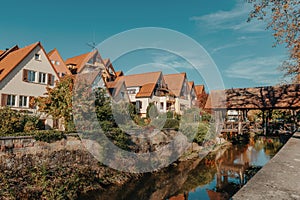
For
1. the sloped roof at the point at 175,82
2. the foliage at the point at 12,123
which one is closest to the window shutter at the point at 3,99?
the foliage at the point at 12,123

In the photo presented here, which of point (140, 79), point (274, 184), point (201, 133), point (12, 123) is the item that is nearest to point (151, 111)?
point (201, 133)

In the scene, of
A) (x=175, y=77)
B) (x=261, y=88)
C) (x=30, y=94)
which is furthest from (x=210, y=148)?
(x=30, y=94)

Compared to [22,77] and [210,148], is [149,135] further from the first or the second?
[22,77]

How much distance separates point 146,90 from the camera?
27.4m

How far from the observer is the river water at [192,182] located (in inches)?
409

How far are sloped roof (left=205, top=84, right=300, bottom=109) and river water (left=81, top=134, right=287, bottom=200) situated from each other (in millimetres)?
4528

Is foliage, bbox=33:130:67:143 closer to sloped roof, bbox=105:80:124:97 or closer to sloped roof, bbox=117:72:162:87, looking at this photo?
sloped roof, bbox=105:80:124:97

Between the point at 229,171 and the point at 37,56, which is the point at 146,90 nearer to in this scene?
the point at 37,56

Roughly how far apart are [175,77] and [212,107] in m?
13.6

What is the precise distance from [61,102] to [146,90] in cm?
1504

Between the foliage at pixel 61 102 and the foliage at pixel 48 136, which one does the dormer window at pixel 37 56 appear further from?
the foliage at pixel 48 136

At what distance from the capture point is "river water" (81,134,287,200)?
1040 cm

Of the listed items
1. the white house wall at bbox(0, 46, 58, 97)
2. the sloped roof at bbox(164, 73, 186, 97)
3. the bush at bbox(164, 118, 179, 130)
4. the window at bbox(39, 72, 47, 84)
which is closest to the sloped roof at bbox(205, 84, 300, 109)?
the bush at bbox(164, 118, 179, 130)

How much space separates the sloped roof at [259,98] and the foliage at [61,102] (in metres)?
11.7
